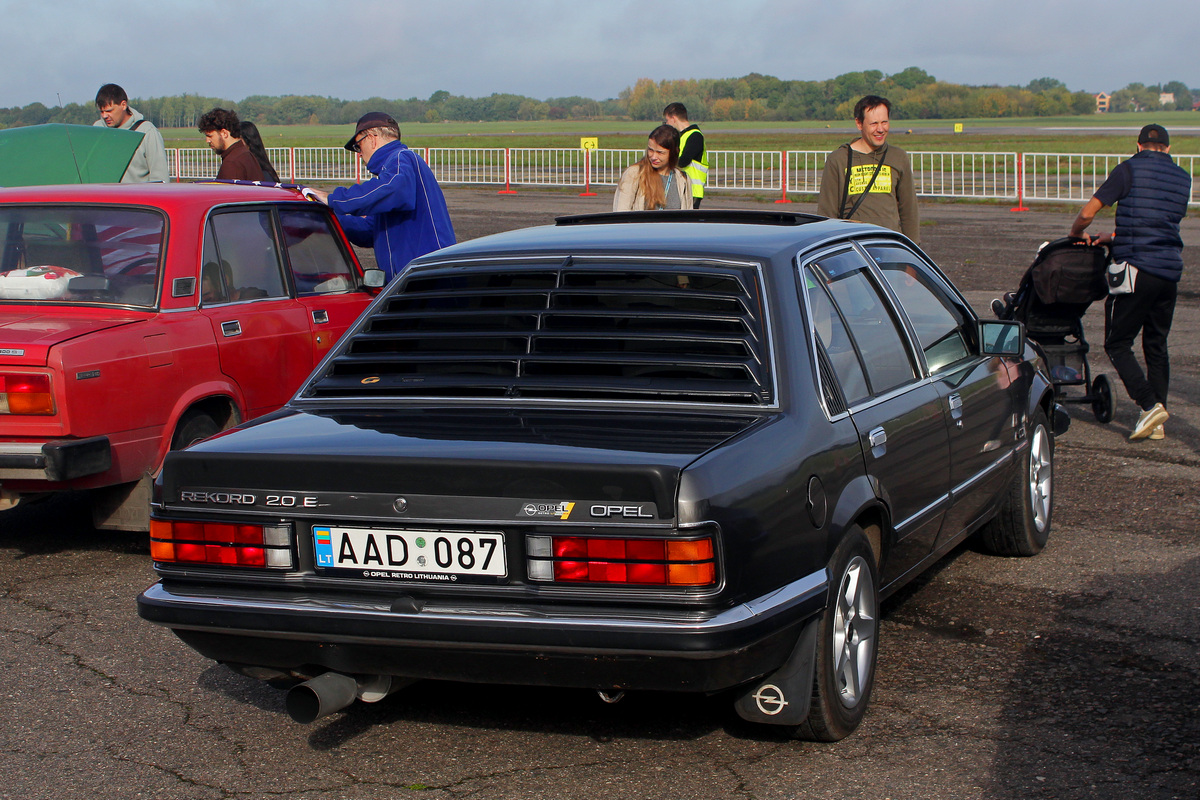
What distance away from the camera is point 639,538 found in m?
3.12

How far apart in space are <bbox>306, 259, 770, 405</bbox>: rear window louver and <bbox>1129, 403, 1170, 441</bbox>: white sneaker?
15.5 ft

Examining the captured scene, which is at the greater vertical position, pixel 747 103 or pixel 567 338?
pixel 747 103

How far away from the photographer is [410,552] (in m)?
3.28

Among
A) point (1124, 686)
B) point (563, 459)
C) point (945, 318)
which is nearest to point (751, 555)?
point (563, 459)

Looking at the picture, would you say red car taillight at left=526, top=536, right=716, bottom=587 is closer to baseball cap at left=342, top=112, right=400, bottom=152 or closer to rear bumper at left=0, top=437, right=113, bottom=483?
rear bumper at left=0, top=437, right=113, bottom=483

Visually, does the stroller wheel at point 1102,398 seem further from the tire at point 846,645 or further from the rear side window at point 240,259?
the rear side window at point 240,259

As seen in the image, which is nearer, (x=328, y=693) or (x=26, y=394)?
(x=328, y=693)

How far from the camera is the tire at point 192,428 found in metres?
5.69

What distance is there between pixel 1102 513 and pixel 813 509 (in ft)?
11.6

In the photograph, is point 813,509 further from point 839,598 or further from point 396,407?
point 396,407

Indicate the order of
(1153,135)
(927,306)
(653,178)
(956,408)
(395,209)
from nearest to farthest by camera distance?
(956,408), (927,306), (395,209), (1153,135), (653,178)

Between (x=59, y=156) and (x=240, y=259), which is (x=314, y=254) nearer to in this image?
(x=240, y=259)

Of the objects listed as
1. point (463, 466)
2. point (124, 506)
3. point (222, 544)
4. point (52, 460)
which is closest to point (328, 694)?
point (222, 544)

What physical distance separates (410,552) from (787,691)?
1.09 m
